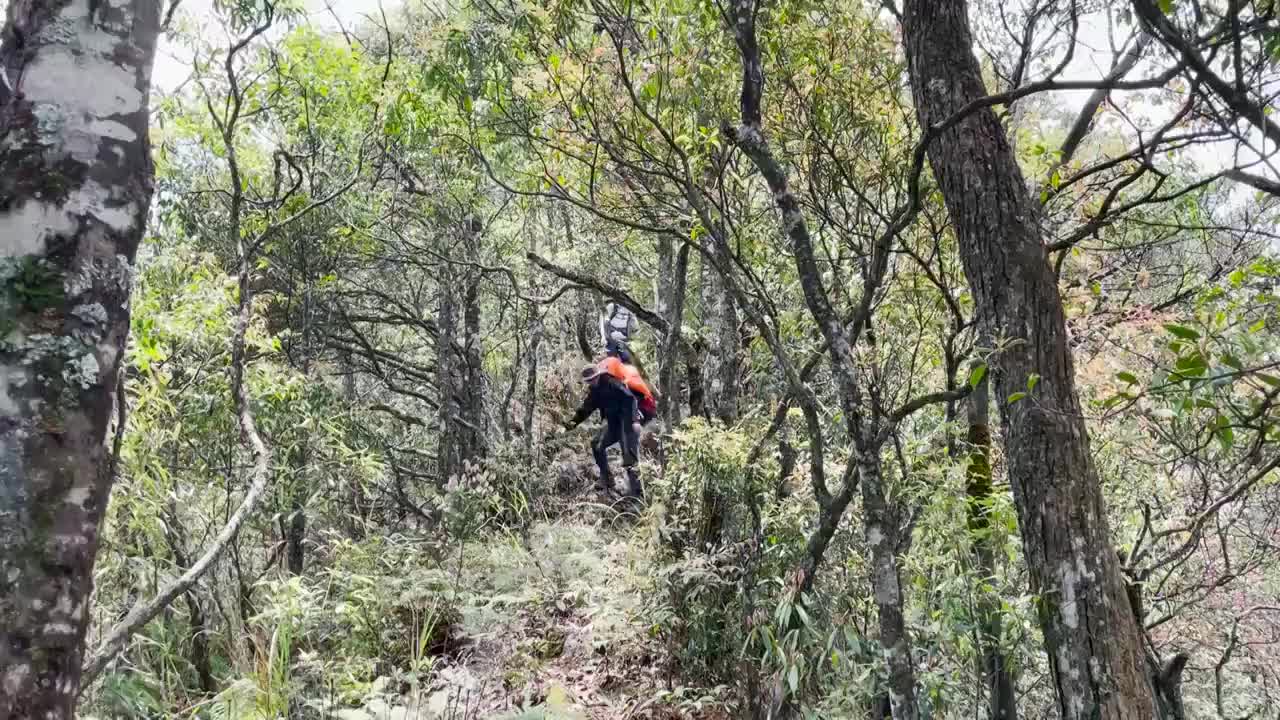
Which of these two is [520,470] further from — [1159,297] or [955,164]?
[1159,297]

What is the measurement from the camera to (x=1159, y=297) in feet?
21.5

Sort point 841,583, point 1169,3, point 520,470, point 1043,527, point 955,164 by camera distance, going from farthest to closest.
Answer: point 520,470, point 841,583, point 955,164, point 1043,527, point 1169,3

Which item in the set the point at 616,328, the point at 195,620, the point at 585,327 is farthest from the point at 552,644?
the point at 585,327

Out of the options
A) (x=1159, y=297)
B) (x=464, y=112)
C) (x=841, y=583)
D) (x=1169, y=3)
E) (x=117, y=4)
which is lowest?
(x=841, y=583)

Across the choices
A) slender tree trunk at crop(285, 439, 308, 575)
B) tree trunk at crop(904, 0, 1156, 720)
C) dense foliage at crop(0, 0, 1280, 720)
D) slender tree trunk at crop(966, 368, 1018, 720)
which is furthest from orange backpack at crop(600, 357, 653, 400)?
tree trunk at crop(904, 0, 1156, 720)

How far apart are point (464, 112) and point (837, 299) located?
363cm

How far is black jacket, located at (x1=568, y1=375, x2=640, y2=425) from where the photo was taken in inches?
327

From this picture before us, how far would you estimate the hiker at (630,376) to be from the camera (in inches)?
326

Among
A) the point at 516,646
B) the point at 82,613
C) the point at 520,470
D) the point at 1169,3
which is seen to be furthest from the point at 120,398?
the point at 520,470

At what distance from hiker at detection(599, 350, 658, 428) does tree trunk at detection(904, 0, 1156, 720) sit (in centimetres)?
502

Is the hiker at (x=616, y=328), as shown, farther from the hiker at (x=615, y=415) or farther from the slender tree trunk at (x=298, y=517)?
the slender tree trunk at (x=298, y=517)

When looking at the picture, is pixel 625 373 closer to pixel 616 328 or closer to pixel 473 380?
pixel 616 328

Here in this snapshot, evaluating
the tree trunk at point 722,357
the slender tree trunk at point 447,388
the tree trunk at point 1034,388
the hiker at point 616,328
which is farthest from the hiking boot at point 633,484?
the tree trunk at point 1034,388

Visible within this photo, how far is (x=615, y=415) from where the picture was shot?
850cm
